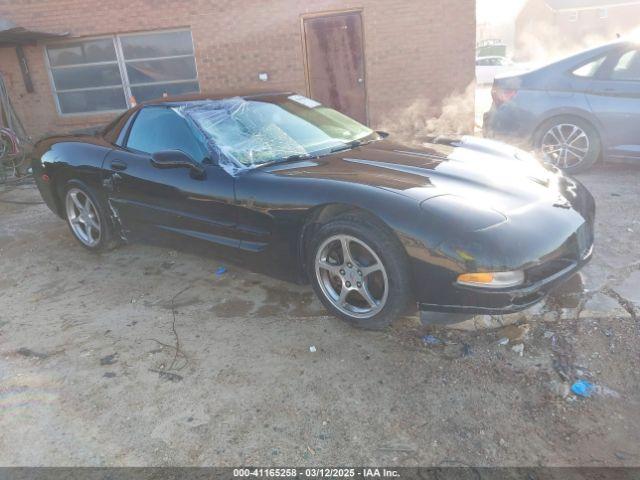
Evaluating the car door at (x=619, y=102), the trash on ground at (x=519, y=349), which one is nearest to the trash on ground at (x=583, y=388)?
the trash on ground at (x=519, y=349)

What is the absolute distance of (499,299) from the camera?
2463 millimetres

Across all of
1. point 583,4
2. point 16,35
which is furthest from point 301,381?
point 583,4

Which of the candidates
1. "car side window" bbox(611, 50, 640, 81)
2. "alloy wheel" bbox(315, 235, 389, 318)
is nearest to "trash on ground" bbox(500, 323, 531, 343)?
"alloy wheel" bbox(315, 235, 389, 318)

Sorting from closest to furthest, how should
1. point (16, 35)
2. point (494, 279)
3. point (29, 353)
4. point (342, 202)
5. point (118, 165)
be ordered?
1. point (494, 279)
2. point (342, 202)
3. point (29, 353)
4. point (118, 165)
5. point (16, 35)

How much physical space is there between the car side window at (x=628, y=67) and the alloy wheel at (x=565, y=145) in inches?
27.3

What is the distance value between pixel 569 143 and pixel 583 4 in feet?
155

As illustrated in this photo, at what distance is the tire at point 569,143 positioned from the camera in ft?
19.1

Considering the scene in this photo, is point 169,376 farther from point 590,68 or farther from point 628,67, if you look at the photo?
point 628,67

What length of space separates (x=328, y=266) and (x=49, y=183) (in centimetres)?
326

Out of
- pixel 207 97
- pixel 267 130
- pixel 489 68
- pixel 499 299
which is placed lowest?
pixel 499 299

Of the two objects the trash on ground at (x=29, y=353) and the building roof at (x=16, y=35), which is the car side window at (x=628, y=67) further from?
the building roof at (x=16, y=35)

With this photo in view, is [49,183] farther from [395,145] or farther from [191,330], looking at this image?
[395,145]

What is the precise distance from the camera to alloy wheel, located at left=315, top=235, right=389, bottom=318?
2816 millimetres

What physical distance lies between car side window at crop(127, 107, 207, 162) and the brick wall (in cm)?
543
